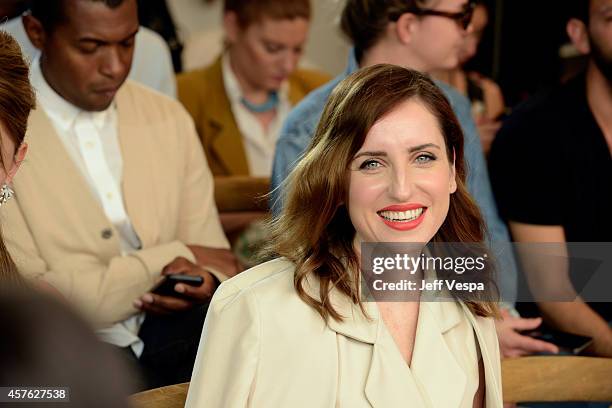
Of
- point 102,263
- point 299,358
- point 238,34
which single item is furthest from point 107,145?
point 238,34

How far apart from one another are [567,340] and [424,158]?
0.88 meters

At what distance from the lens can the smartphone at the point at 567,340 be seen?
216 cm

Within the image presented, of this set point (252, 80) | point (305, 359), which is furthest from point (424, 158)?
point (252, 80)

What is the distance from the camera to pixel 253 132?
10.8ft

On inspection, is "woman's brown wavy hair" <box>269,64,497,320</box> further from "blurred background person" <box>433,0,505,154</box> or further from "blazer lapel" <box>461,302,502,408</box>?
A: "blurred background person" <box>433,0,505,154</box>

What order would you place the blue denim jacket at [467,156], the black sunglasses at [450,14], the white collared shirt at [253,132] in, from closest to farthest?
1. the blue denim jacket at [467,156]
2. the black sunglasses at [450,14]
3. the white collared shirt at [253,132]

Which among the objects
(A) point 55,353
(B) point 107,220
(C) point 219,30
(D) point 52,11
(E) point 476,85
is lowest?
(A) point 55,353

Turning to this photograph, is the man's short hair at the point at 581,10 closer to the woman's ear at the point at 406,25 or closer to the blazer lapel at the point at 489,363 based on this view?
the woman's ear at the point at 406,25

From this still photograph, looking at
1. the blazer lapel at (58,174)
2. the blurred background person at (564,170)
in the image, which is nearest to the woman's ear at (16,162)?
the blazer lapel at (58,174)

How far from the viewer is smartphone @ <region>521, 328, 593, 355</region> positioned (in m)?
2.16

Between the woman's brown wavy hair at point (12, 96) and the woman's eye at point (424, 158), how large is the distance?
2.05ft

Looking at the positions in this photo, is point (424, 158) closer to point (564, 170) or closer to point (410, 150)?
point (410, 150)

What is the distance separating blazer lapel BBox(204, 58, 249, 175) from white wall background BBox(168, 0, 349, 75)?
41.3 inches

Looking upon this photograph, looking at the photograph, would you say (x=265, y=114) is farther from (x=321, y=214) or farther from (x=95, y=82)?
(x=321, y=214)
